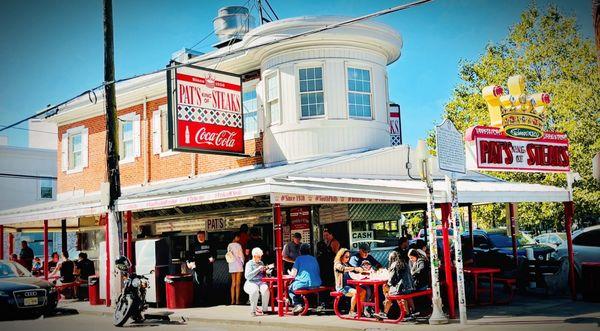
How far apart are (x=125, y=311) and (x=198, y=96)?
566 centimetres

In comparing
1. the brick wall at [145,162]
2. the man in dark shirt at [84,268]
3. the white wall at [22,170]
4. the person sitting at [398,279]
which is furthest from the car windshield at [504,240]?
the white wall at [22,170]

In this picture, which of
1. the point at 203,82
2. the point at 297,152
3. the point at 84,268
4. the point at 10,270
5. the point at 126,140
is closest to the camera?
the point at 203,82

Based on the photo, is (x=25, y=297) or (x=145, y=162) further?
(x=145, y=162)

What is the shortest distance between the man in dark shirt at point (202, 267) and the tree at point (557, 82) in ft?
44.3

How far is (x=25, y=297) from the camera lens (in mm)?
13938

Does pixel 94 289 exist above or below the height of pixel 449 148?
below

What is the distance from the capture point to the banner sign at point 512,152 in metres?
12.3

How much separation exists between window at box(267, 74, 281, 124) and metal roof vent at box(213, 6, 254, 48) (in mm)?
4895

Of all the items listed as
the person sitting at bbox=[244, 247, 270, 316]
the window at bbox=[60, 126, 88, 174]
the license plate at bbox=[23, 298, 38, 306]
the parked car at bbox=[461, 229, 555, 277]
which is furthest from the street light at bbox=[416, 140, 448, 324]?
the window at bbox=[60, 126, 88, 174]

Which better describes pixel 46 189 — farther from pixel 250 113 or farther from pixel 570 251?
pixel 570 251

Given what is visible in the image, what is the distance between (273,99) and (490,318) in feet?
27.9

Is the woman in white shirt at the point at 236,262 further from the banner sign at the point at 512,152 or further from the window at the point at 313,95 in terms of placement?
the banner sign at the point at 512,152

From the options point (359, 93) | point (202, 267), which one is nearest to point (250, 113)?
point (359, 93)

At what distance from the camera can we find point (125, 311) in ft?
40.1
